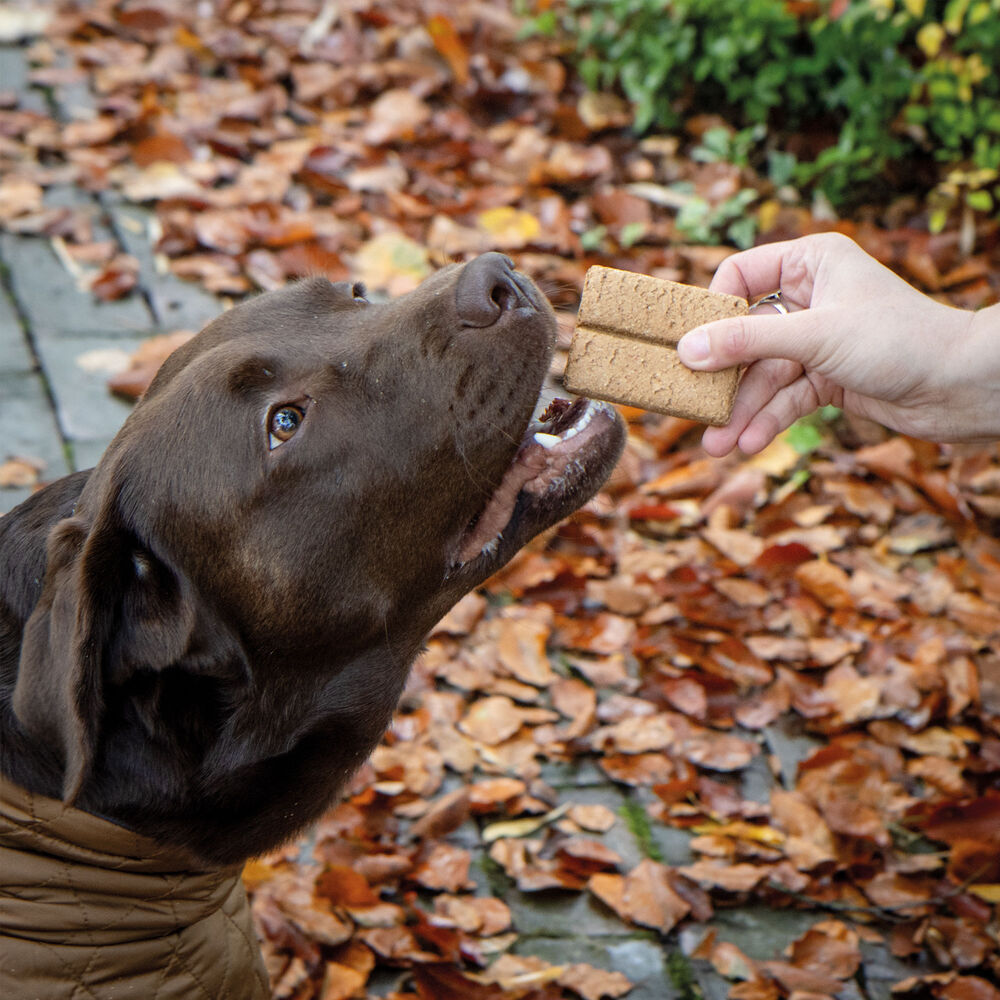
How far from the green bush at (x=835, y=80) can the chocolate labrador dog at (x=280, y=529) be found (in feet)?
12.1

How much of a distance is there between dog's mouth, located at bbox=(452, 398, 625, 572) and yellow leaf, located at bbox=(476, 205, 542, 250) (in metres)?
3.58

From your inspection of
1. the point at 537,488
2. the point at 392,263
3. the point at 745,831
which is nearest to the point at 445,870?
the point at 745,831

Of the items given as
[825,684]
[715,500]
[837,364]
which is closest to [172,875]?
[837,364]

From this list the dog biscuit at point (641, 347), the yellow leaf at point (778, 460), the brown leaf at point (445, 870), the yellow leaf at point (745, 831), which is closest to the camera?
the dog biscuit at point (641, 347)

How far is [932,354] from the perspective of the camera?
9.38ft

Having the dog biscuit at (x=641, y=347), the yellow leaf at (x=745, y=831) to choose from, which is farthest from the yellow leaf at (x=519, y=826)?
the dog biscuit at (x=641, y=347)

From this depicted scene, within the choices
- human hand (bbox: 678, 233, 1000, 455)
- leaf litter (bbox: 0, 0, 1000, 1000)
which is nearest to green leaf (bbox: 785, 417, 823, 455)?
leaf litter (bbox: 0, 0, 1000, 1000)

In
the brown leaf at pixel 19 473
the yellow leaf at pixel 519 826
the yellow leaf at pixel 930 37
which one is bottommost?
the yellow leaf at pixel 519 826

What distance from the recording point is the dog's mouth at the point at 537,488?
3.02 m

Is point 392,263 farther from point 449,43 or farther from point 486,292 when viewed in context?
point 486,292

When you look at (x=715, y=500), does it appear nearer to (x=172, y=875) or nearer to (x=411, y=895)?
(x=411, y=895)

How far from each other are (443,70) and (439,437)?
5.51 metres

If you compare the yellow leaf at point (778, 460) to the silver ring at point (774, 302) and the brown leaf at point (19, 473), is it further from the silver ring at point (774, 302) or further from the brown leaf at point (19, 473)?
the brown leaf at point (19, 473)

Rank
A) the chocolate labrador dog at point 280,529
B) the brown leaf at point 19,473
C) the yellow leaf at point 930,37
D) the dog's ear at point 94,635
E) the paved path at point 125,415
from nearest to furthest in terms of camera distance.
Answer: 1. the dog's ear at point 94,635
2. the chocolate labrador dog at point 280,529
3. the paved path at point 125,415
4. the brown leaf at point 19,473
5. the yellow leaf at point 930,37
